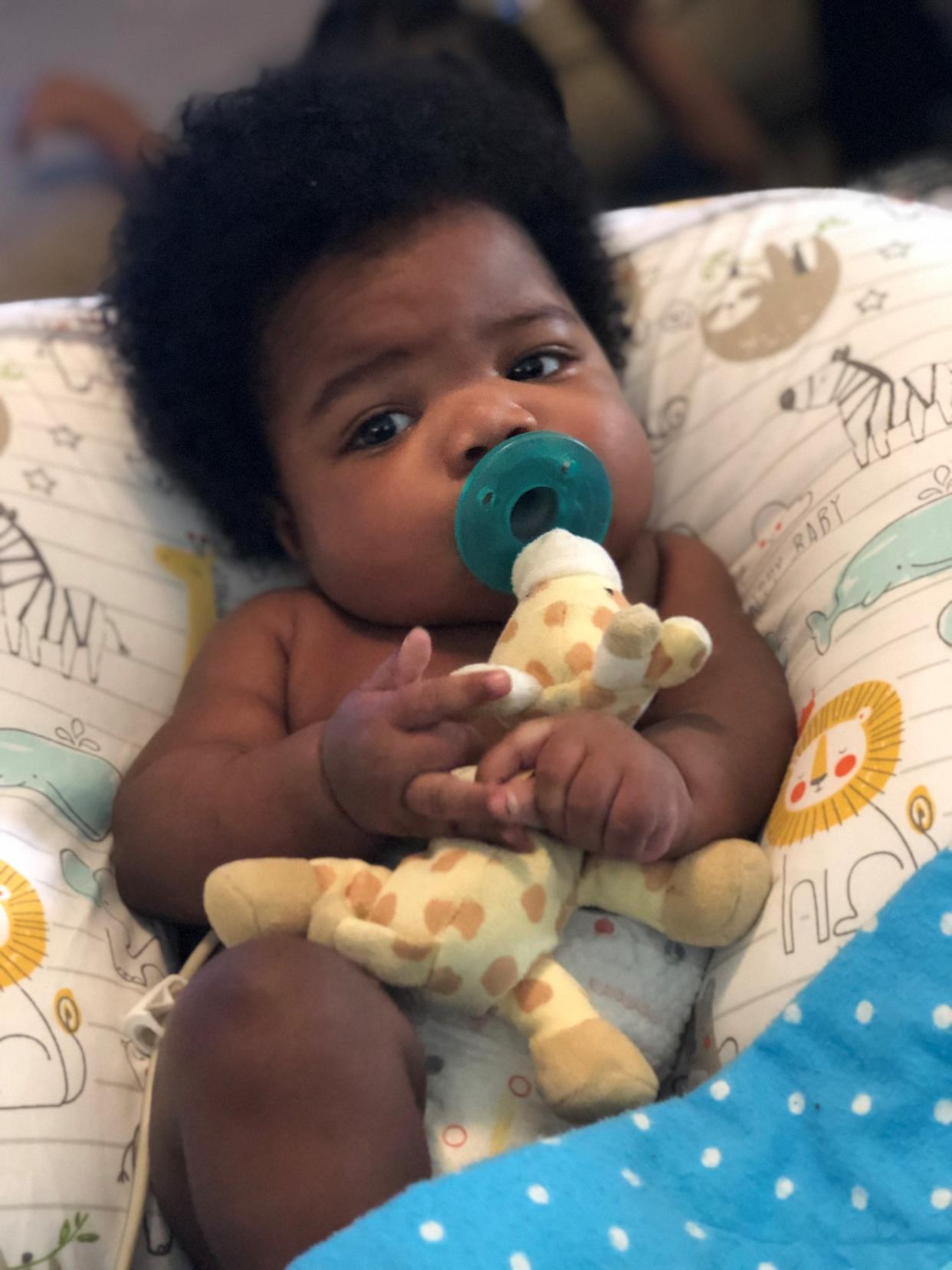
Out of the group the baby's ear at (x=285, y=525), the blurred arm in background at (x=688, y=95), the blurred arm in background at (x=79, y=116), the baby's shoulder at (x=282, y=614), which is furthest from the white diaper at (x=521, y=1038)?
the blurred arm in background at (x=688, y=95)

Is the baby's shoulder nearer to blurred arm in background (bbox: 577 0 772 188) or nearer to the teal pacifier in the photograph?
the teal pacifier

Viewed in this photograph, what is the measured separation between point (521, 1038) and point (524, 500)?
0.38m

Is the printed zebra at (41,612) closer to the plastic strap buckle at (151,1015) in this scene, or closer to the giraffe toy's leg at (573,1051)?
the plastic strap buckle at (151,1015)

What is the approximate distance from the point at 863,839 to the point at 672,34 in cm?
150

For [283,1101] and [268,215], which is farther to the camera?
[268,215]

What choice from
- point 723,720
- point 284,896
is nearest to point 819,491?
point 723,720

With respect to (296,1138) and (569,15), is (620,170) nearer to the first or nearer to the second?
(569,15)

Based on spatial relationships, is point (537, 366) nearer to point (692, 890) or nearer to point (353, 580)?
point (353, 580)

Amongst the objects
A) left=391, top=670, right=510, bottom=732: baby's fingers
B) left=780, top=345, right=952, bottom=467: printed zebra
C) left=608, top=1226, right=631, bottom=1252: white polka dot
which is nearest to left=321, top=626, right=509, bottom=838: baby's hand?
left=391, top=670, right=510, bottom=732: baby's fingers

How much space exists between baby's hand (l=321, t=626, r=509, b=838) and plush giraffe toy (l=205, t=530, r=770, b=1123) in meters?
0.02

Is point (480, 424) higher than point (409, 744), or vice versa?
point (480, 424)

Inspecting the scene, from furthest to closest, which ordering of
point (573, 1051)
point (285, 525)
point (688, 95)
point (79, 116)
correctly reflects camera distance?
point (688, 95), point (79, 116), point (285, 525), point (573, 1051)

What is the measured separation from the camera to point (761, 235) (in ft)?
3.84

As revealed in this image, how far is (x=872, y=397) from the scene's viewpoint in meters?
0.98
